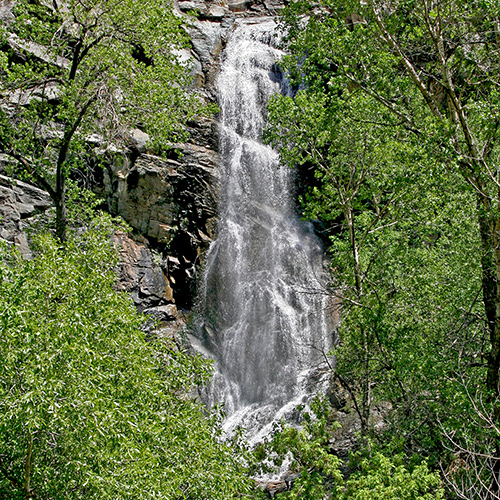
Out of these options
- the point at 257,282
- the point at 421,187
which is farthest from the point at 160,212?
the point at 421,187

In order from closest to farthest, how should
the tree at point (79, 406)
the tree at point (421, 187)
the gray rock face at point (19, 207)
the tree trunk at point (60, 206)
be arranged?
the tree at point (79, 406), the tree at point (421, 187), the tree trunk at point (60, 206), the gray rock face at point (19, 207)

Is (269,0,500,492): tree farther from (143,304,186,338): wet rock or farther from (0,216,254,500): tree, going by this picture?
(143,304,186,338): wet rock

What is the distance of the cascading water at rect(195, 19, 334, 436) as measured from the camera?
2011cm

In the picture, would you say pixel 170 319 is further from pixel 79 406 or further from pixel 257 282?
pixel 79 406

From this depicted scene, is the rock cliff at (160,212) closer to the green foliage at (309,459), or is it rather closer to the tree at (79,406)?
the green foliage at (309,459)

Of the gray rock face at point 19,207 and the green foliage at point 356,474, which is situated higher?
the gray rock face at point 19,207

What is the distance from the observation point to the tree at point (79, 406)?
22.5 ft

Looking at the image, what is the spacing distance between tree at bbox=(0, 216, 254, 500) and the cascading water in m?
9.19

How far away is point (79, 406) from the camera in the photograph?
6.90 metres

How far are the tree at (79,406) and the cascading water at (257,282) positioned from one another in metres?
9.19

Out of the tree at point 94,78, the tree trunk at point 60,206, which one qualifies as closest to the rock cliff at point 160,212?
the tree at point 94,78

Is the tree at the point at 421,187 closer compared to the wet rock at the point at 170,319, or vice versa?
the tree at the point at 421,187

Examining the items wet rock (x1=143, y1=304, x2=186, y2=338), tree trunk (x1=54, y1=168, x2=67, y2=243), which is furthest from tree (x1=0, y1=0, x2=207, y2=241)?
wet rock (x1=143, y1=304, x2=186, y2=338)

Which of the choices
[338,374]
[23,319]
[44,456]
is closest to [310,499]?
[338,374]
